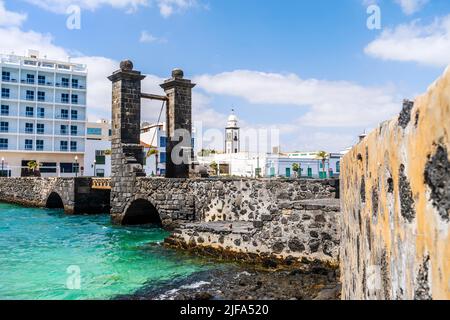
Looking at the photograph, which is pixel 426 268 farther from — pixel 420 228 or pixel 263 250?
pixel 263 250

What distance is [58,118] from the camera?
5072 centimetres

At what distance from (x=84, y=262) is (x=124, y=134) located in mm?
7541

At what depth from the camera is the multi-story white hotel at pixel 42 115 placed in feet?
159

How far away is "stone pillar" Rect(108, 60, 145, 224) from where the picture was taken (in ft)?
54.7

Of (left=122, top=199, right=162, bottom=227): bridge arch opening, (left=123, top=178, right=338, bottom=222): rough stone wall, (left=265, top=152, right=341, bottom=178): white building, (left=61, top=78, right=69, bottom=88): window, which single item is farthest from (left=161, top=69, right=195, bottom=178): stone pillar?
(left=61, top=78, right=69, bottom=88): window

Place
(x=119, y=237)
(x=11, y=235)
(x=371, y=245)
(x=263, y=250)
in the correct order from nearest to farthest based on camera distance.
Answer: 1. (x=371, y=245)
2. (x=263, y=250)
3. (x=119, y=237)
4. (x=11, y=235)

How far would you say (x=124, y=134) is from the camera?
55.3ft

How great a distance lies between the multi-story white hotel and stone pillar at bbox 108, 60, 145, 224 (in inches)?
1352

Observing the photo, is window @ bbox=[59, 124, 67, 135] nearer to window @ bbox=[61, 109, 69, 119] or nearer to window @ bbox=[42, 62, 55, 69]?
window @ bbox=[61, 109, 69, 119]

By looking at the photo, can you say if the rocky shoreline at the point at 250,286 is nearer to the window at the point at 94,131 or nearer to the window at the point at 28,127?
the window at the point at 28,127

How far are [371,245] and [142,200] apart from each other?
1474 centimetres

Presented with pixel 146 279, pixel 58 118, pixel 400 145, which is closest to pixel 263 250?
pixel 146 279

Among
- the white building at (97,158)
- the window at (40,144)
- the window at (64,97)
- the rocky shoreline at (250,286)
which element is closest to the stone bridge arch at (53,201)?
the rocky shoreline at (250,286)

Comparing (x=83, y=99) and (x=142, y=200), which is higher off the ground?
(x=83, y=99)
